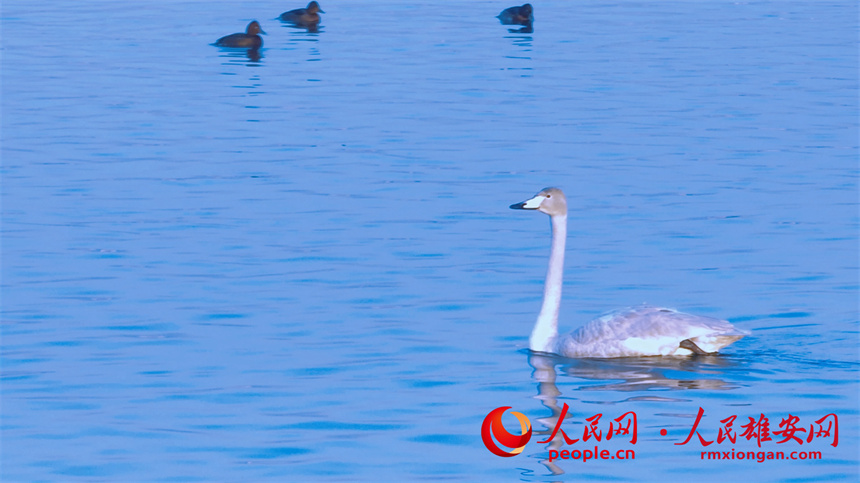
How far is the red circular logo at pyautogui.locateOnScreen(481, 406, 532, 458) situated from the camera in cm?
837

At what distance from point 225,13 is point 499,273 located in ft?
96.1

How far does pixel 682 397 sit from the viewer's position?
9.13 m

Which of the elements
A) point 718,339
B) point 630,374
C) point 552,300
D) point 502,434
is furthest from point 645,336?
point 502,434

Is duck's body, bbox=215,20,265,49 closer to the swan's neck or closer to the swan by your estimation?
the swan's neck

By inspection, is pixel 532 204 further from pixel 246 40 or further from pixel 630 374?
pixel 246 40

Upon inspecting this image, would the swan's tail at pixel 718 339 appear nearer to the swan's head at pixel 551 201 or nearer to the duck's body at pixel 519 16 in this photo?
the swan's head at pixel 551 201

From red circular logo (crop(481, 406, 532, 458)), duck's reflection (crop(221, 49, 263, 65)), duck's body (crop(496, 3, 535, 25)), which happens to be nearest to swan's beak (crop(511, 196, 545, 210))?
red circular logo (crop(481, 406, 532, 458))

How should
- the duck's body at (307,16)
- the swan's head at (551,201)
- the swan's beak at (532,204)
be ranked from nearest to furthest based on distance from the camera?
the swan's beak at (532,204) → the swan's head at (551,201) → the duck's body at (307,16)

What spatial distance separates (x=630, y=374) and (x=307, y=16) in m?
28.2

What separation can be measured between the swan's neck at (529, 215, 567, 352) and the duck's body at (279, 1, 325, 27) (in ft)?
86.2

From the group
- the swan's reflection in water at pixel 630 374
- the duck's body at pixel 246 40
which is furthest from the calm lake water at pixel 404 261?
the duck's body at pixel 246 40

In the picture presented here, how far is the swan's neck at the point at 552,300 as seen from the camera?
34.3 feet

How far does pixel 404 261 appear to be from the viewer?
13188 millimetres

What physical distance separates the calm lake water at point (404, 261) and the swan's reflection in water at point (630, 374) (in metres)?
0.03
